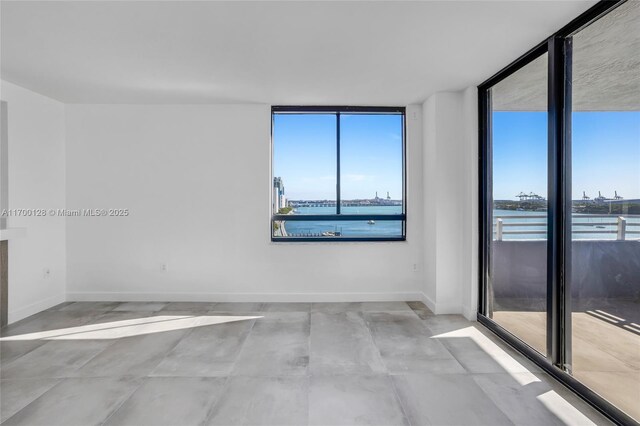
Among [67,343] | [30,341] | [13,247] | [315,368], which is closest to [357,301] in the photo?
[315,368]

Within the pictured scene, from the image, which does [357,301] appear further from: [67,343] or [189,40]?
[189,40]

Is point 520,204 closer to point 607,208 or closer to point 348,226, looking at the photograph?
point 607,208

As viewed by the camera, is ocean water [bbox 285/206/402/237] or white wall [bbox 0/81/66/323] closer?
white wall [bbox 0/81/66/323]

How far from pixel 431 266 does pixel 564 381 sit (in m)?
2.01

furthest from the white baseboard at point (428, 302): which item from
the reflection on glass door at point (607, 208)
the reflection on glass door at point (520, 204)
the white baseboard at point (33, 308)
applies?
the white baseboard at point (33, 308)

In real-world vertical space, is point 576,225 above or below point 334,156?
below

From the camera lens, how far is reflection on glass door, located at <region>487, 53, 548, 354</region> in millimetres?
2918

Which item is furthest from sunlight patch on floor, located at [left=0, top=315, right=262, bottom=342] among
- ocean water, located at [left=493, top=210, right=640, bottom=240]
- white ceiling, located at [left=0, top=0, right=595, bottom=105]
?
ocean water, located at [left=493, top=210, right=640, bottom=240]

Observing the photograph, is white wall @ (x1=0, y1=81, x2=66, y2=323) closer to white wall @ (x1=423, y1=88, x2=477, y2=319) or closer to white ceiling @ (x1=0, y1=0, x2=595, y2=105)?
white ceiling @ (x1=0, y1=0, x2=595, y2=105)

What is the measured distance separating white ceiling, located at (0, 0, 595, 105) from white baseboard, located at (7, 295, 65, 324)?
258 cm

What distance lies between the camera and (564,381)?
2533 mm

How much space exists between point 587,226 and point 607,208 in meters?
0.20

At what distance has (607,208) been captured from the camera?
229cm

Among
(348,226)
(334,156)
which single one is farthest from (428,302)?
(334,156)
